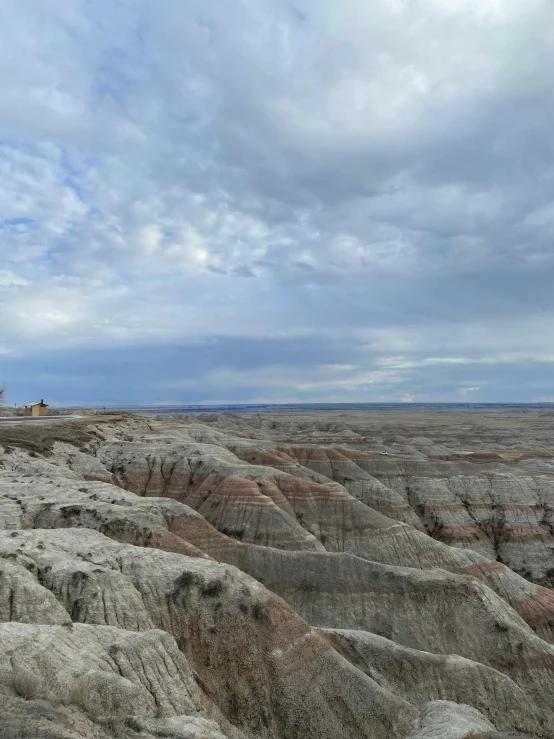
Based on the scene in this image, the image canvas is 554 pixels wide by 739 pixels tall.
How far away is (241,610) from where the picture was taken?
24.3 m

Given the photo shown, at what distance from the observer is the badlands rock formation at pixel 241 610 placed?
17.0 meters

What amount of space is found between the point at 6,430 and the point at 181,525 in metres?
30.3

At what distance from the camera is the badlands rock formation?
1697cm

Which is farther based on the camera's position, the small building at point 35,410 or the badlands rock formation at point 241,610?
the small building at point 35,410

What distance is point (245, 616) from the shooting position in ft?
79.0

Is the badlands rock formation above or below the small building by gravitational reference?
below

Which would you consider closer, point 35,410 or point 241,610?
point 241,610

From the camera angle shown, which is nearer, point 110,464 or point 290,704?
point 290,704

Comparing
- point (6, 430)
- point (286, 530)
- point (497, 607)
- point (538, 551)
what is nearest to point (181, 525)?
point (286, 530)

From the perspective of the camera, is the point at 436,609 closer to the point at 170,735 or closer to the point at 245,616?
the point at 245,616

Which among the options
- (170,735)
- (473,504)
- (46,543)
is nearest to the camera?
(170,735)

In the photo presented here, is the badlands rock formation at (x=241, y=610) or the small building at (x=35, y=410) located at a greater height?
the small building at (x=35, y=410)

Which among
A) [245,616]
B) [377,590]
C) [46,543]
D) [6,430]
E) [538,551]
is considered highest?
[6,430]

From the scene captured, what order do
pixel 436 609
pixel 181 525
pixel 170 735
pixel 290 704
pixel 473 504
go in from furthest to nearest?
pixel 473 504, pixel 181 525, pixel 436 609, pixel 290 704, pixel 170 735
